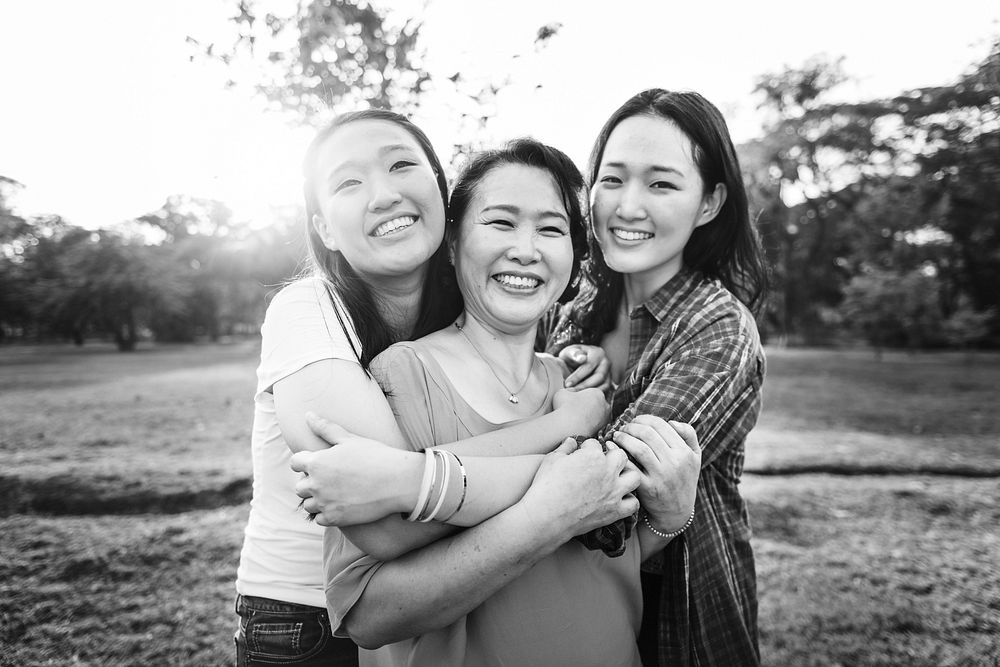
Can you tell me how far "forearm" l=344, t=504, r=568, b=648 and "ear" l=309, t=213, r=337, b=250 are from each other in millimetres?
1157

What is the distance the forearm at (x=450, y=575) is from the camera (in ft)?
4.80

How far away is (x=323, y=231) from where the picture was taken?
7.13 feet

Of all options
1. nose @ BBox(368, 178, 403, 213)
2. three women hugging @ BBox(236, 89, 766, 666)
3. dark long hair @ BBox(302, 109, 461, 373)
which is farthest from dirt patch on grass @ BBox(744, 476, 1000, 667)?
nose @ BBox(368, 178, 403, 213)

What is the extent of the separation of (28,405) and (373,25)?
1267cm

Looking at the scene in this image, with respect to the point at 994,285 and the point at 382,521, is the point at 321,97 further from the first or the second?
the point at 994,285

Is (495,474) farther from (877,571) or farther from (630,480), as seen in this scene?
(877,571)

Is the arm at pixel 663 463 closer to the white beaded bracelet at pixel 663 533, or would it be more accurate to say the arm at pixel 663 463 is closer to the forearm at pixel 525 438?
the white beaded bracelet at pixel 663 533

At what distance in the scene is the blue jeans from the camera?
198 cm

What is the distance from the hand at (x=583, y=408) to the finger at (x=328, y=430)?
723 millimetres

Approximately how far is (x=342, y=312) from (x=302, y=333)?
181 mm

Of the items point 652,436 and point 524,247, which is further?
point 524,247

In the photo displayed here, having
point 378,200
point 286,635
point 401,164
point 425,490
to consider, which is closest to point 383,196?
point 378,200

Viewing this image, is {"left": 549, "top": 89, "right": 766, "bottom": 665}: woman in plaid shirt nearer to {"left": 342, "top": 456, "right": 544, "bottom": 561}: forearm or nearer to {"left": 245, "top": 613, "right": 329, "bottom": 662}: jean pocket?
{"left": 342, "top": 456, "right": 544, "bottom": 561}: forearm

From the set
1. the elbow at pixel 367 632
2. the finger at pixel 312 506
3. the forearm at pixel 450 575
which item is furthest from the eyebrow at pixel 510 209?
the elbow at pixel 367 632
